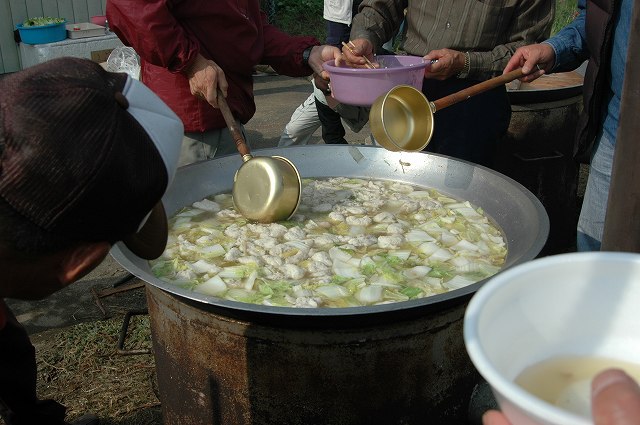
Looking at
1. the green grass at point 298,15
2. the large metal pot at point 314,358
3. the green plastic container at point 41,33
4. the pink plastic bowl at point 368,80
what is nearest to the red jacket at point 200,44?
the pink plastic bowl at point 368,80

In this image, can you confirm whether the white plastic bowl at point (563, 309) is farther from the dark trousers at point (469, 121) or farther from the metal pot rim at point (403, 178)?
the dark trousers at point (469, 121)

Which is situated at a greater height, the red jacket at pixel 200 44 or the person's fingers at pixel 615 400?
the person's fingers at pixel 615 400

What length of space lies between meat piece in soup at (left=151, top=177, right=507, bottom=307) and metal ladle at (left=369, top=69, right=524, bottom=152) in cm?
27

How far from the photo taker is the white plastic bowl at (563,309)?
1.07 meters

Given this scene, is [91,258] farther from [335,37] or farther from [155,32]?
[335,37]

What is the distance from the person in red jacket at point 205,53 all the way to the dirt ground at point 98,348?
121 cm

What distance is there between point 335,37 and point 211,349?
607cm

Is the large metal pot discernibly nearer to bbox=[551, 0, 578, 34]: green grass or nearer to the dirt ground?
the dirt ground

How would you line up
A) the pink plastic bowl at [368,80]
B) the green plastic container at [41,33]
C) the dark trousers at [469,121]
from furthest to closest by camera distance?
the green plastic container at [41,33]
the dark trousers at [469,121]
the pink plastic bowl at [368,80]

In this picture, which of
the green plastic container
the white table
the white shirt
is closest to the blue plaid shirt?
the white shirt

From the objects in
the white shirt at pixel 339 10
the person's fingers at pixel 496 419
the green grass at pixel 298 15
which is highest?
the person's fingers at pixel 496 419

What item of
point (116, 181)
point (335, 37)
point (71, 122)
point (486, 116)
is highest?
point (71, 122)

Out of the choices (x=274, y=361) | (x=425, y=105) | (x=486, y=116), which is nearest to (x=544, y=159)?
(x=486, y=116)

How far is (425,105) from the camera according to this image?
130 inches
